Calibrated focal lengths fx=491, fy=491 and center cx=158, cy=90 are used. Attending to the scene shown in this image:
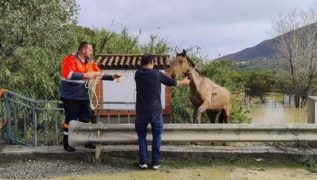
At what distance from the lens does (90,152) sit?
7.76 m

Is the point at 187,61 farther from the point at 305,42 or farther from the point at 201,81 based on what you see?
the point at 305,42

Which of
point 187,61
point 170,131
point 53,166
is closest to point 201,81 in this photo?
point 187,61

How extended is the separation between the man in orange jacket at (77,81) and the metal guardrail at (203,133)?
0.37m

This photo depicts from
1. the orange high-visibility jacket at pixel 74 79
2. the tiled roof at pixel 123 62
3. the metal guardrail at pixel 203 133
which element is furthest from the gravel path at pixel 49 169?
the tiled roof at pixel 123 62

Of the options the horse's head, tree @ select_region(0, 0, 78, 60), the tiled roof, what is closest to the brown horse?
the horse's head

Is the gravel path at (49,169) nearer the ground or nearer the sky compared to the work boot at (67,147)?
nearer the ground

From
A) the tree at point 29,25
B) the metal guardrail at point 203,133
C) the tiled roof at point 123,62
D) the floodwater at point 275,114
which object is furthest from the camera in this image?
the floodwater at point 275,114

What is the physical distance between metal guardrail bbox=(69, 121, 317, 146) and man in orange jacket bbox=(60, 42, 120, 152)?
0.37 meters

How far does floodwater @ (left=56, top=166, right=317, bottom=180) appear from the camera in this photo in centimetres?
685

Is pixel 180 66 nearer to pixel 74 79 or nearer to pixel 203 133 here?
pixel 203 133

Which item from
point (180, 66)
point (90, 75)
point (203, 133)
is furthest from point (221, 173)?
point (90, 75)

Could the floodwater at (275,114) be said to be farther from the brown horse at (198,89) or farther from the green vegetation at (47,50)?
the brown horse at (198,89)

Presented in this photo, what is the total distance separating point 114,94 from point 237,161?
5352 mm

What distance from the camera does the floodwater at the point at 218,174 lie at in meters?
6.85
